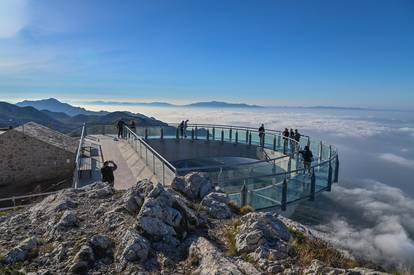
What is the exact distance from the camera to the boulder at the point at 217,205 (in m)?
7.70

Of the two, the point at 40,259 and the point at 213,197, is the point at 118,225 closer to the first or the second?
the point at 40,259

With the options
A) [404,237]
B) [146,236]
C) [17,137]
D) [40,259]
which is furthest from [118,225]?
[404,237]

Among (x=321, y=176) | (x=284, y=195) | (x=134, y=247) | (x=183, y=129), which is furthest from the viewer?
(x=183, y=129)

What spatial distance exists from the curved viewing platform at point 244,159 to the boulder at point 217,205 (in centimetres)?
135

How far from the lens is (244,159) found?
26.8m

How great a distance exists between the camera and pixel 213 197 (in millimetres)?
8398

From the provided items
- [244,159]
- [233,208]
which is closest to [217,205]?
[233,208]

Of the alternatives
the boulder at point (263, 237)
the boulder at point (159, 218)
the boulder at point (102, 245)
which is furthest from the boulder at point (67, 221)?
the boulder at point (263, 237)

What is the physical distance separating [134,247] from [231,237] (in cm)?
198

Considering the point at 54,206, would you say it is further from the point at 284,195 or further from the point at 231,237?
the point at 284,195

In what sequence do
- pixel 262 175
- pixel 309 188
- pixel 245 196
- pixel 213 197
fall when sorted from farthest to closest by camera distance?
1. pixel 309 188
2. pixel 262 175
3. pixel 245 196
4. pixel 213 197

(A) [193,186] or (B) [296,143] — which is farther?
(B) [296,143]

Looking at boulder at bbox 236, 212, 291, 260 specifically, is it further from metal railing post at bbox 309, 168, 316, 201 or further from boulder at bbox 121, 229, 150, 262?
metal railing post at bbox 309, 168, 316, 201

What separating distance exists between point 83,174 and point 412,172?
150088mm
